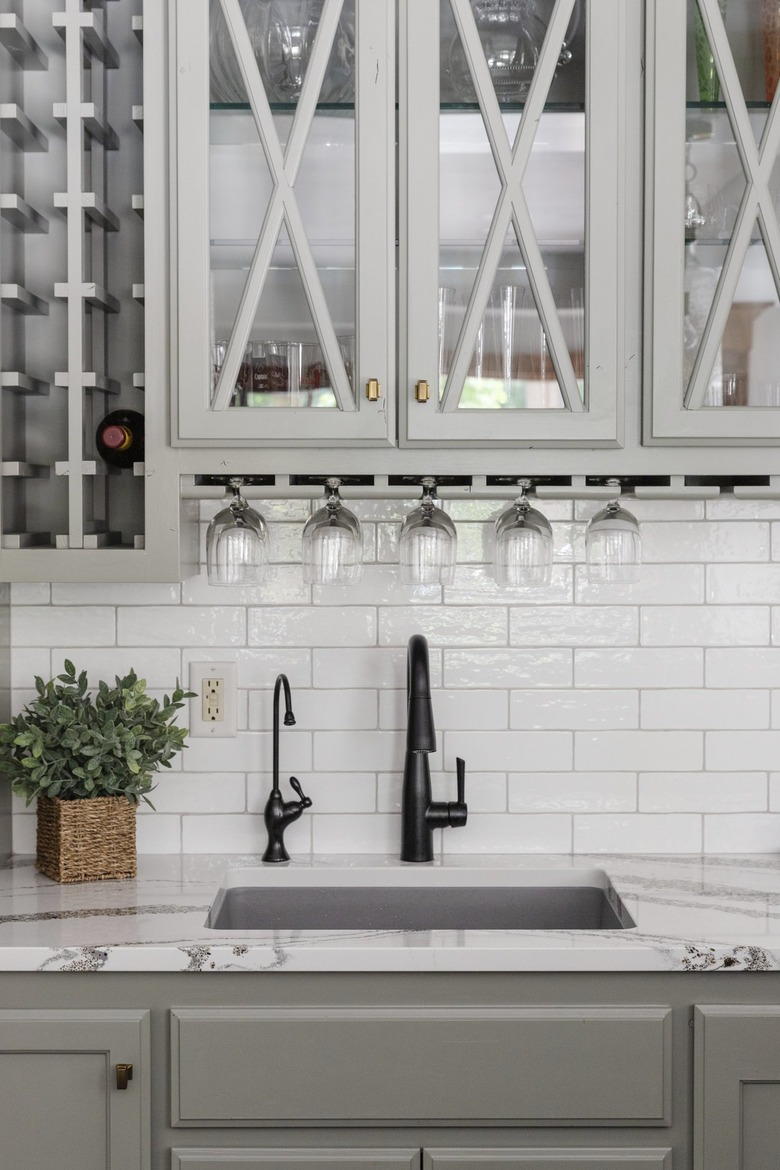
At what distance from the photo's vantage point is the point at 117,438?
1.85 meters

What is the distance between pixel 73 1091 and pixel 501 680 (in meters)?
1.06

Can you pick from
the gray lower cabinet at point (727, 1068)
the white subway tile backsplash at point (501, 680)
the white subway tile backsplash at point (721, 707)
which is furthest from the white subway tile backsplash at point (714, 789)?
the gray lower cabinet at point (727, 1068)

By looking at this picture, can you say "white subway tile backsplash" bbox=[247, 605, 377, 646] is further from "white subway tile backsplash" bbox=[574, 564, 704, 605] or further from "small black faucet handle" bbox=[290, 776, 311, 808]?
"white subway tile backsplash" bbox=[574, 564, 704, 605]

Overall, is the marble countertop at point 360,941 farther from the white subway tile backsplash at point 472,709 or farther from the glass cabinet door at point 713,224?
the glass cabinet door at point 713,224

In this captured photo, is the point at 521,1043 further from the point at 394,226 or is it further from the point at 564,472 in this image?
the point at 394,226

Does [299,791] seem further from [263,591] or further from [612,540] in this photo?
[612,540]

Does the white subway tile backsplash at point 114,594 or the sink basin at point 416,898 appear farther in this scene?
the white subway tile backsplash at point 114,594

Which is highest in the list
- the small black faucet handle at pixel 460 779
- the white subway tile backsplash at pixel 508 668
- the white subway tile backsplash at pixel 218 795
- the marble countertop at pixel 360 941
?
the white subway tile backsplash at pixel 508 668

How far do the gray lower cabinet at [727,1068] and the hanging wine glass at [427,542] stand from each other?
828 millimetres

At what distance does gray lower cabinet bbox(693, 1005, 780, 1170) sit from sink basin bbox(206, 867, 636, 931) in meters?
0.41

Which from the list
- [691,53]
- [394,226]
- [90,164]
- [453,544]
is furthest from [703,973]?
[90,164]

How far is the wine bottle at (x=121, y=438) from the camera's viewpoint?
1.86 m

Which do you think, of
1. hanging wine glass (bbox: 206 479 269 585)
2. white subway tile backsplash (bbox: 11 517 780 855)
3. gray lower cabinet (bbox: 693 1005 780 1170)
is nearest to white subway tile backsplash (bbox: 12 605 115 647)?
white subway tile backsplash (bbox: 11 517 780 855)

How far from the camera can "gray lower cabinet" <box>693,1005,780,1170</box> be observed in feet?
5.06
